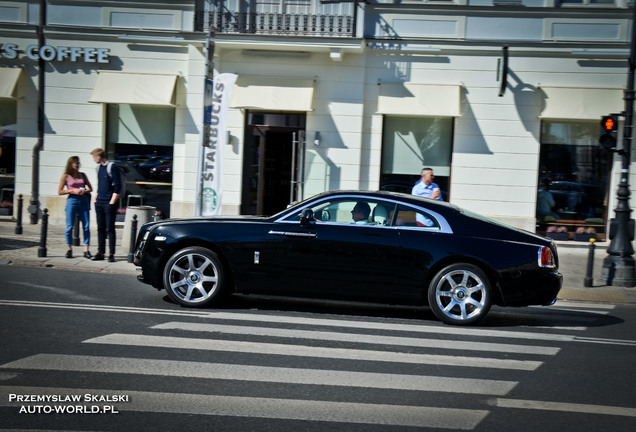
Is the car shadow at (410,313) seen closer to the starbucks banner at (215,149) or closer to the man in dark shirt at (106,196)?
the man in dark shirt at (106,196)

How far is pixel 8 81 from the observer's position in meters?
17.5

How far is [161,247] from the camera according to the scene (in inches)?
335

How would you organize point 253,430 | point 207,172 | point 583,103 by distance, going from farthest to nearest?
1. point 583,103
2. point 207,172
3. point 253,430

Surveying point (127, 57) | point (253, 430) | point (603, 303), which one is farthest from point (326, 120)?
point (253, 430)

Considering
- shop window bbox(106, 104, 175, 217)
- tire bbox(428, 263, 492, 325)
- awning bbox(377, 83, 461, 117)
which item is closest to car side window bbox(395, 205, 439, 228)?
tire bbox(428, 263, 492, 325)

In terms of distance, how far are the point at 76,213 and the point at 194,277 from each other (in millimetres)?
5114

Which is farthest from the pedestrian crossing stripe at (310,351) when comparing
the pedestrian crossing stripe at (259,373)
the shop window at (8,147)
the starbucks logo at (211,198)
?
the shop window at (8,147)

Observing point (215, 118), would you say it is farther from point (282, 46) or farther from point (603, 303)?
point (603, 303)

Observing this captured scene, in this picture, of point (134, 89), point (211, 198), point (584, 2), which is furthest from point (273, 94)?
point (584, 2)

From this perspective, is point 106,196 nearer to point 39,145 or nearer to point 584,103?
point 39,145

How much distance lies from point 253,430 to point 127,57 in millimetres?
14869

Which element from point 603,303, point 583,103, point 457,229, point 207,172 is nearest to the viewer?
point 457,229

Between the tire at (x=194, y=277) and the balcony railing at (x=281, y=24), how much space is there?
994 cm

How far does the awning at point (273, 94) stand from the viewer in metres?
17.0
